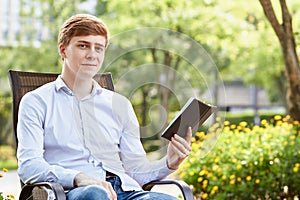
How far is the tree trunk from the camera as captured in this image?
5301 mm

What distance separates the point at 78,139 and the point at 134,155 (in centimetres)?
26

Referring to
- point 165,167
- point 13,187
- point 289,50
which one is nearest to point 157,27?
point 13,187

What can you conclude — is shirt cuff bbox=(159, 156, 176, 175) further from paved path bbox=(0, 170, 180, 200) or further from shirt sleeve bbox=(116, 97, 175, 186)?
paved path bbox=(0, 170, 180, 200)

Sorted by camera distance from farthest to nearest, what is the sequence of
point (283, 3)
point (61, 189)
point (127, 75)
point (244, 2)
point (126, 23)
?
point (244, 2)
point (126, 23)
point (283, 3)
point (127, 75)
point (61, 189)

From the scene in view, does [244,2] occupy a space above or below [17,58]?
above

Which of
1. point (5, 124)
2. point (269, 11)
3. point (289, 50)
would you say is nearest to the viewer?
point (269, 11)

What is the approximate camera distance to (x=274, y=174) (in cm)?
487

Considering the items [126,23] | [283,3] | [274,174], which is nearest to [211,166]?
[274,174]

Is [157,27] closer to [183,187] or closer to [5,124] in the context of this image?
[183,187]

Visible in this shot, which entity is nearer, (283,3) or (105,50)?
(105,50)

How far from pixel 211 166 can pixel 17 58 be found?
30.4ft

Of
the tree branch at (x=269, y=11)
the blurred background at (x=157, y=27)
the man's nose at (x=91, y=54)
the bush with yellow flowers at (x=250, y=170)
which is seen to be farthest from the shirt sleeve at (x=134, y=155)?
the blurred background at (x=157, y=27)

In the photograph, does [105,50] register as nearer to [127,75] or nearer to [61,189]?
[127,75]

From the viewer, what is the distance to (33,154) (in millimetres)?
2535
